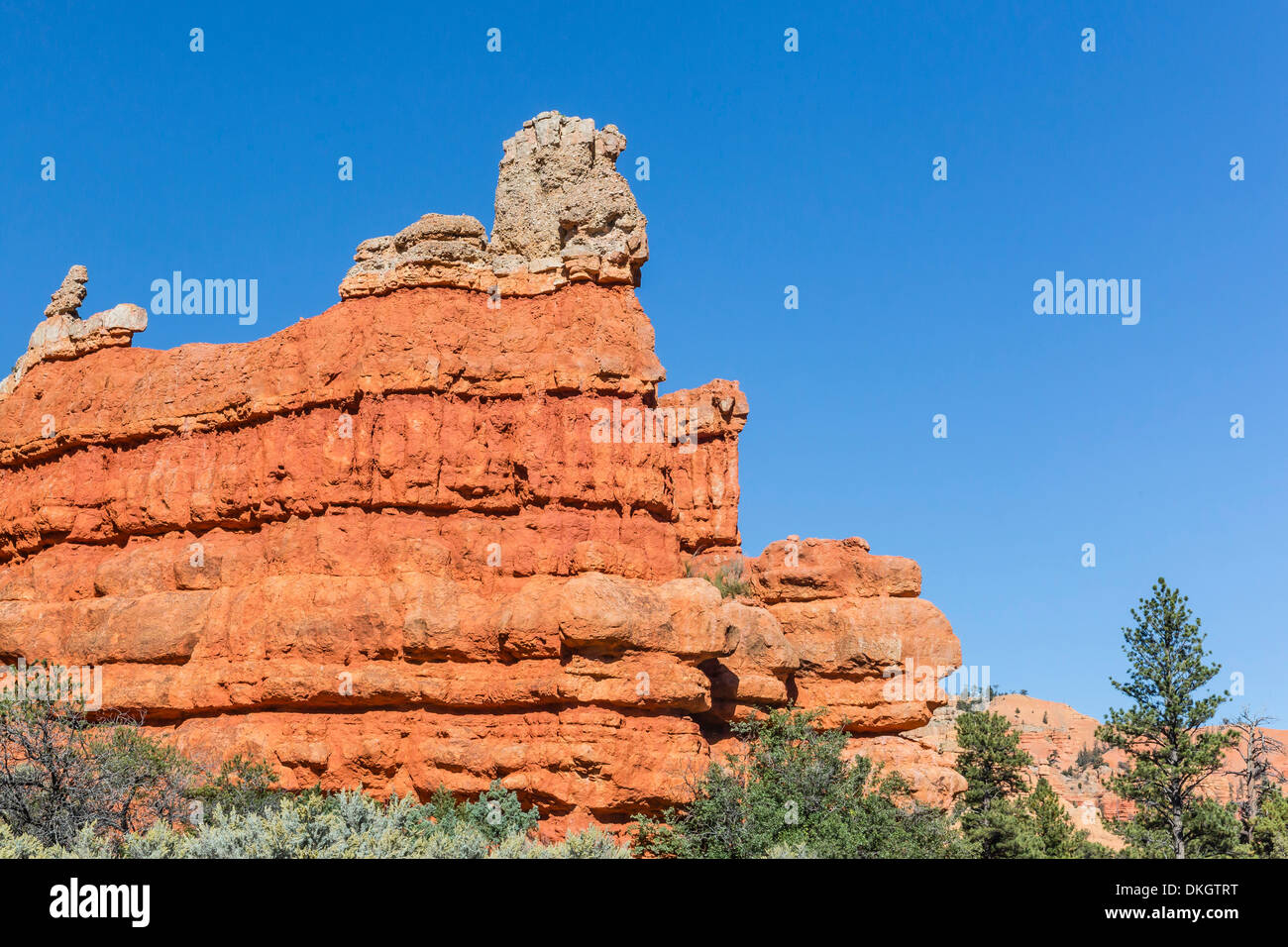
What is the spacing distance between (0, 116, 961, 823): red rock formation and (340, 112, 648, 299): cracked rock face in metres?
0.09

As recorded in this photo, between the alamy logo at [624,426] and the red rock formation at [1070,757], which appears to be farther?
the red rock formation at [1070,757]

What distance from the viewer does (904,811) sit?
32.4 meters

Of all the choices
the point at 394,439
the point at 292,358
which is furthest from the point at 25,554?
the point at 394,439

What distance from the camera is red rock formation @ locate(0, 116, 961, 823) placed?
28344 millimetres

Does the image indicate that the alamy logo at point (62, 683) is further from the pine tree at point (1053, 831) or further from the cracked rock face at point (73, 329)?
the pine tree at point (1053, 831)

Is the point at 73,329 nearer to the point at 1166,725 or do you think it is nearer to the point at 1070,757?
the point at 1166,725

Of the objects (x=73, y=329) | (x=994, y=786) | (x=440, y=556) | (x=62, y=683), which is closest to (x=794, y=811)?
(x=440, y=556)

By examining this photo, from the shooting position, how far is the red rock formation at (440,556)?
28.3m
